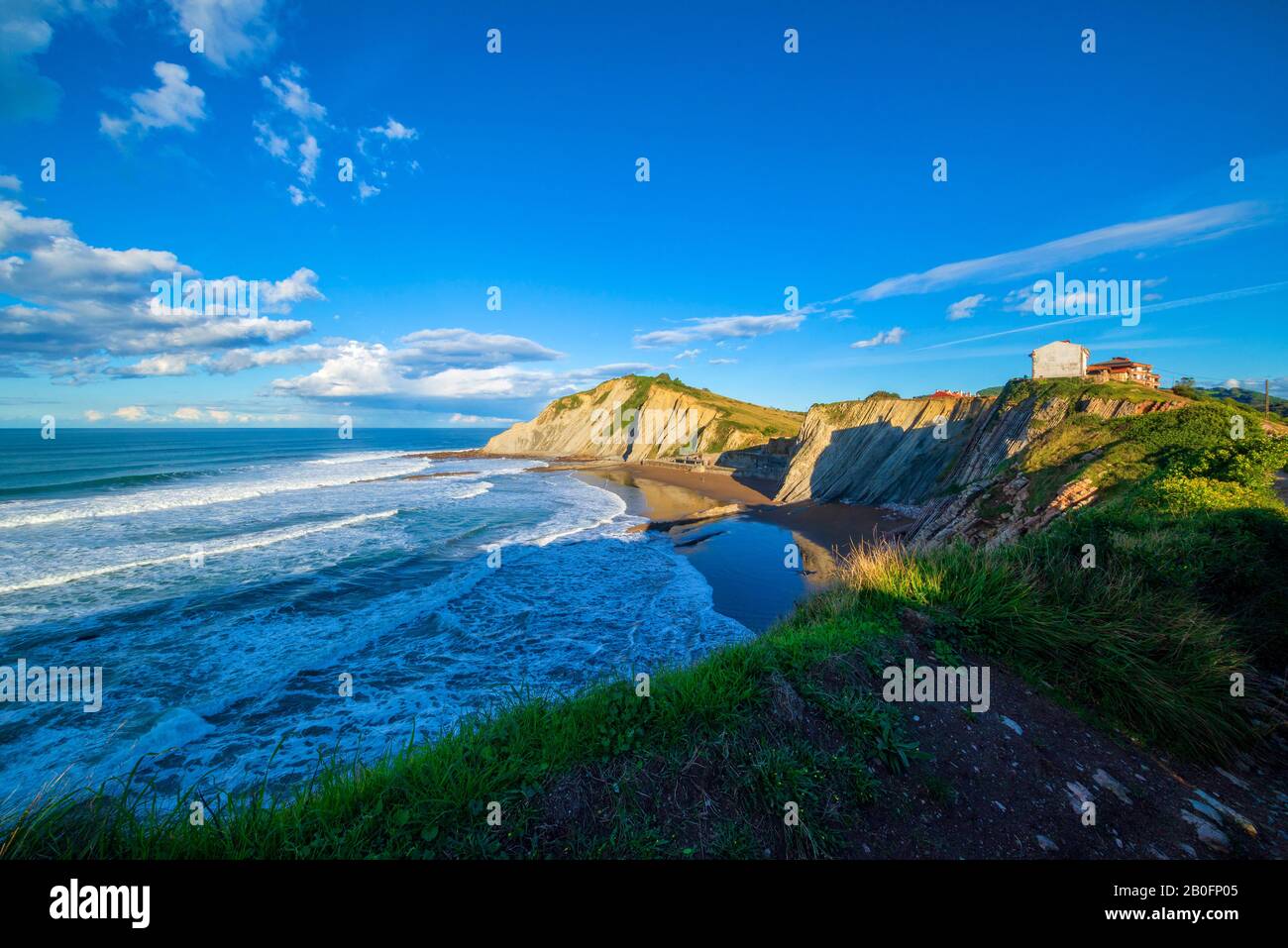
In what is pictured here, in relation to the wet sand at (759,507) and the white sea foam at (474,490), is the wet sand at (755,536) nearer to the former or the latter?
the wet sand at (759,507)

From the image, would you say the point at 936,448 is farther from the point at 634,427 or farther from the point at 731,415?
the point at 634,427

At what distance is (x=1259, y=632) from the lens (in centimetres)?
583

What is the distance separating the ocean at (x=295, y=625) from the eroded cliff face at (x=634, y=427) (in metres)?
38.4

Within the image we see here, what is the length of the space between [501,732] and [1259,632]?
891cm

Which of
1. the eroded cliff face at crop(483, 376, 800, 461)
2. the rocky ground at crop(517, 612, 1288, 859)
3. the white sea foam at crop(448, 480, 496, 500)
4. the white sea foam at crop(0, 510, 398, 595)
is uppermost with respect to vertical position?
the eroded cliff face at crop(483, 376, 800, 461)

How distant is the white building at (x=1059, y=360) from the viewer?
3038 centimetres

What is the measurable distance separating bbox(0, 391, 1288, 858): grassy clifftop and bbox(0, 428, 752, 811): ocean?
4.04 ft

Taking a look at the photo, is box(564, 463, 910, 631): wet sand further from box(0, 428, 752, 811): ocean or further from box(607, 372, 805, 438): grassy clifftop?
box(607, 372, 805, 438): grassy clifftop

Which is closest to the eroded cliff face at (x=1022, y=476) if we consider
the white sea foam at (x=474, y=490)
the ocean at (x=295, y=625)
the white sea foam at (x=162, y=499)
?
the ocean at (x=295, y=625)

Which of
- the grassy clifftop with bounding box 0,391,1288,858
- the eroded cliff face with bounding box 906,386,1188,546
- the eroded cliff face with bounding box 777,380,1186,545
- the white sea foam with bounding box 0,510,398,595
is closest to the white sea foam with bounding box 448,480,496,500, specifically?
the white sea foam with bounding box 0,510,398,595

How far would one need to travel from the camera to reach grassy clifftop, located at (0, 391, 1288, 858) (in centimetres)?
346

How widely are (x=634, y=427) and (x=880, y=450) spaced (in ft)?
153

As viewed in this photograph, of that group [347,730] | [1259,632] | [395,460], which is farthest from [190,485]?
[1259,632]
